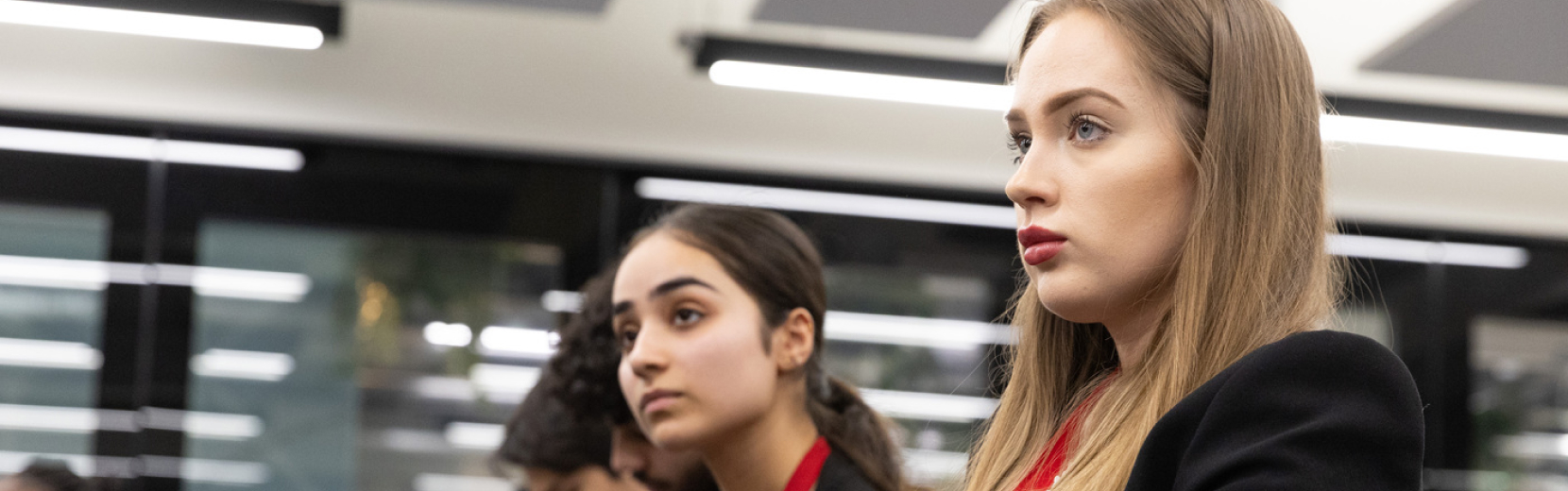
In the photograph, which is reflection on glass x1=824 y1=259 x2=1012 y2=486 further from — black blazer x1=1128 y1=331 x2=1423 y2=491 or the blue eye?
black blazer x1=1128 y1=331 x2=1423 y2=491

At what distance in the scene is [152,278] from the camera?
5.45 m

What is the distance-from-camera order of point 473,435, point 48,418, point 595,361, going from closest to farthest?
point 595,361
point 48,418
point 473,435

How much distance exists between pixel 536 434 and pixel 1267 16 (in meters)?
2.17

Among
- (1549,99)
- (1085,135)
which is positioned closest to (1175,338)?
(1085,135)

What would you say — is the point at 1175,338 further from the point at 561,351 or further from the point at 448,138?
the point at 448,138

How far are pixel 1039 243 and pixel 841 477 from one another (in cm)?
113

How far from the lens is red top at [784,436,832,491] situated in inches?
85.0

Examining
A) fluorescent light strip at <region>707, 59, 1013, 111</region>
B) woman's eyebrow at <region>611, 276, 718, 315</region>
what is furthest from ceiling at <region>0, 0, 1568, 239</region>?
woman's eyebrow at <region>611, 276, 718, 315</region>

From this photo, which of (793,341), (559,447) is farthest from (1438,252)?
(793,341)

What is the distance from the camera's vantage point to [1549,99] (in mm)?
A: 6012

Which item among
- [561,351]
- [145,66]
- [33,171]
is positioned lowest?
[561,351]

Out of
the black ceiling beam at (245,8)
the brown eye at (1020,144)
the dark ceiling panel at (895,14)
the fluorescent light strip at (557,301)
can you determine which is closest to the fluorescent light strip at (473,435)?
the fluorescent light strip at (557,301)

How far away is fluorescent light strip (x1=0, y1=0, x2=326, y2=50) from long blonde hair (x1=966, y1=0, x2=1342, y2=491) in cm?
375

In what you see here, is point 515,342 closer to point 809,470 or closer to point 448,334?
point 448,334
